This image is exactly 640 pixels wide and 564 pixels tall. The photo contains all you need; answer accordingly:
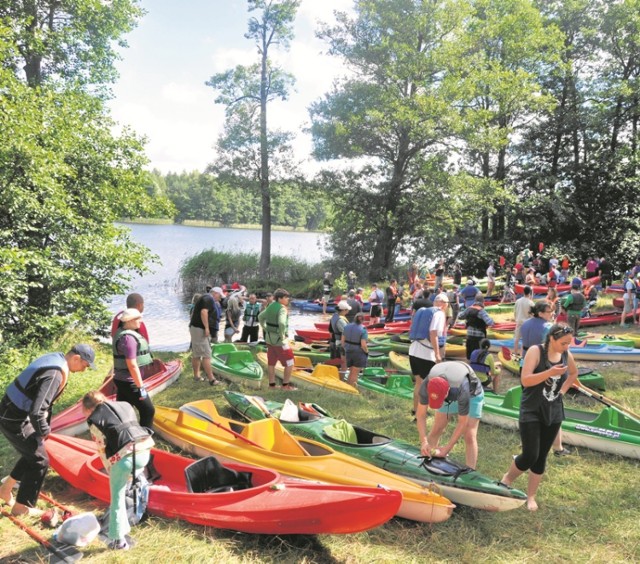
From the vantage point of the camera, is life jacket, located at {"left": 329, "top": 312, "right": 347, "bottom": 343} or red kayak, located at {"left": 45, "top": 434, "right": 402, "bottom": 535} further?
life jacket, located at {"left": 329, "top": 312, "right": 347, "bottom": 343}

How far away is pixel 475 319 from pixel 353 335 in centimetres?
216

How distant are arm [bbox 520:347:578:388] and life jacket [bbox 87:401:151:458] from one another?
10.8 ft

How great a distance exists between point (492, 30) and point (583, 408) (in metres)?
23.0

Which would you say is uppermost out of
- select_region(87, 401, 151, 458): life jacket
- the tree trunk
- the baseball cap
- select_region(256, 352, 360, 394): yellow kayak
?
the tree trunk

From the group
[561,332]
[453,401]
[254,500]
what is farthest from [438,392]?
[254,500]

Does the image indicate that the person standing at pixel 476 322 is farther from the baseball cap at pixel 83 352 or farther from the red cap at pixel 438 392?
the baseball cap at pixel 83 352

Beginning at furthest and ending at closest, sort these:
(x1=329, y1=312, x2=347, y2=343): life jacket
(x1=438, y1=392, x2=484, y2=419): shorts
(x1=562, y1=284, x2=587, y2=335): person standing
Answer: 1. (x1=562, y1=284, x2=587, y2=335): person standing
2. (x1=329, y1=312, x2=347, y2=343): life jacket
3. (x1=438, y1=392, x2=484, y2=419): shorts

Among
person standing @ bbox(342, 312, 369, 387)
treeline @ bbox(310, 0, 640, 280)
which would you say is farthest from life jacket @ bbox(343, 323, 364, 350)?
treeline @ bbox(310, 0, 640, 280)

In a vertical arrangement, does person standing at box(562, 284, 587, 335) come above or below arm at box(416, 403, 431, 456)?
above

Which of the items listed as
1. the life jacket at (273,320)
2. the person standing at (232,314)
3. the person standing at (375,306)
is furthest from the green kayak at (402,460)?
the person standing at (375,306)

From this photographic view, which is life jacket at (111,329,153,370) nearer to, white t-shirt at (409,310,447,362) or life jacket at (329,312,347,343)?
white t-shirt at (409,310,447,362)

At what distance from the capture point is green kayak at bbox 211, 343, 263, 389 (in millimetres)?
8789

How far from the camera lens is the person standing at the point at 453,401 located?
4.41 meters

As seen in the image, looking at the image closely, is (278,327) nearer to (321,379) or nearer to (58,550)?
(321,379)
